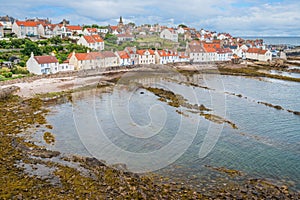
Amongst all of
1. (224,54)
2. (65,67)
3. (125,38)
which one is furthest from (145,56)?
(224,54)

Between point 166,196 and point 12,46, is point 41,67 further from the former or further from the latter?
point 166,196

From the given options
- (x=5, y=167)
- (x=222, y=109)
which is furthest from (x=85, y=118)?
(x=222, y=109)

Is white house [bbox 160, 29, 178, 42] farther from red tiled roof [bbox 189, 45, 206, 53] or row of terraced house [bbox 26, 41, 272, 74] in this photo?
red tiled roof [bbox 189, 45, 206, 53]

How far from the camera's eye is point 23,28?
190 ft

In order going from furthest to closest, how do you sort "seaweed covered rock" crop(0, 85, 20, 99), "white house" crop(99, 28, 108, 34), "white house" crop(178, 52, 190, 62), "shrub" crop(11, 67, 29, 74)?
1. "white house" crop(99, 28, 108, 34)
2. "white house" crop(178, 52, 190, 62)
3. "shrub" crop(11, 67, 29, 74)
4. "seaweed covered rock" crop(0, 85, 20, 99)

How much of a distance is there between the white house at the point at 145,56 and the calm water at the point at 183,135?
25.0 metres

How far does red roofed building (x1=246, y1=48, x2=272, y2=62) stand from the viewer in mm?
70625

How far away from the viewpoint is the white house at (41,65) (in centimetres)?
3778

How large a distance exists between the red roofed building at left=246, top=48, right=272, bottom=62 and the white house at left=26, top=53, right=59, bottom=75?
53636 millimetres

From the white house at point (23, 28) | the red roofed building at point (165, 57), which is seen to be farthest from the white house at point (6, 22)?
the red roofed building at point (165, 57)

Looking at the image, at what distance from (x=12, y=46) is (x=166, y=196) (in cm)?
4696

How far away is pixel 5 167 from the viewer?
1359 centimetres

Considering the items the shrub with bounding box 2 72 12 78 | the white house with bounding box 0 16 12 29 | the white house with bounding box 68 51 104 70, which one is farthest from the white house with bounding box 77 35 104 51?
the shrub with bounding box 2 72 12 78

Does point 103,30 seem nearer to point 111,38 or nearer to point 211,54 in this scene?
point 111,38
